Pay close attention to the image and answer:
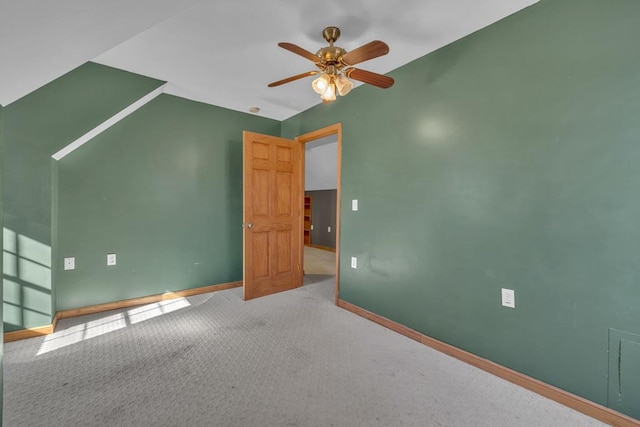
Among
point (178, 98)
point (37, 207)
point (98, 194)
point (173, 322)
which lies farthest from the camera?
point (178, 98)

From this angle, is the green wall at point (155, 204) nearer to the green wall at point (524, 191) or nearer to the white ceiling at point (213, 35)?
the white ceiling at point (213, 35)

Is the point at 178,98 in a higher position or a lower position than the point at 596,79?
higher

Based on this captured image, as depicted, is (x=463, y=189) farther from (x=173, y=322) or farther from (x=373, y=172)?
(x=173, y=322)

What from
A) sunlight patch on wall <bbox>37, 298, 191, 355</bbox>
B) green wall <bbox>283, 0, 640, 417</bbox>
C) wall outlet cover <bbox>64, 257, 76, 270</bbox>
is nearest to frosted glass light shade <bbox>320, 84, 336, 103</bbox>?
green wall <bbox>283, 0, 640, 417</bbox>

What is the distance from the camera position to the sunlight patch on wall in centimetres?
222

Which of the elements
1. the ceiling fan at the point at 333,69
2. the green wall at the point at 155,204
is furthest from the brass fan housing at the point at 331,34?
the green wall at the point at 155,204

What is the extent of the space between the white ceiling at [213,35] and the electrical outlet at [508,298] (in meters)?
1.85

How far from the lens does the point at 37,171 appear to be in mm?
2260

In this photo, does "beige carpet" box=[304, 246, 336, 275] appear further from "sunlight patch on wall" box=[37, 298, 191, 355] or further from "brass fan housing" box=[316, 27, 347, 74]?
"brass fan housing" box=[316, 27, 347, 74]

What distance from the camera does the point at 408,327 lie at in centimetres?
243

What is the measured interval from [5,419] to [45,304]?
1.21 m

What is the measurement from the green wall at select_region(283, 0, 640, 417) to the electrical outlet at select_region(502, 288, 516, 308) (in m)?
0.04

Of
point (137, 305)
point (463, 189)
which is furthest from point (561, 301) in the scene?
point (137, 305)

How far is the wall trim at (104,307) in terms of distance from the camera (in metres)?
2.26
